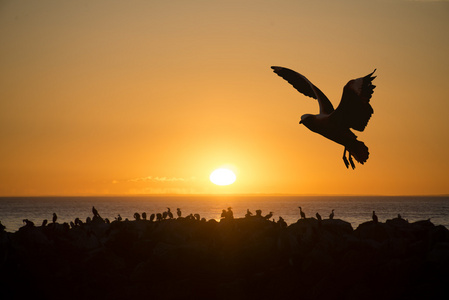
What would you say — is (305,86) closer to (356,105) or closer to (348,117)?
(348,117)

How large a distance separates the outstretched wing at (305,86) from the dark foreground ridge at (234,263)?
139 inches

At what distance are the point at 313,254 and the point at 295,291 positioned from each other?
83 centimetres

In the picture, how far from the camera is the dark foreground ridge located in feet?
39.7

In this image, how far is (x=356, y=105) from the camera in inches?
563

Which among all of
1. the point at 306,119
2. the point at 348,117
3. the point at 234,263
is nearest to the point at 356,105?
the point at 348,117

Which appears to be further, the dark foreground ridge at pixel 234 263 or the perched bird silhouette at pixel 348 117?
the perched bird silhouette at pixel 348 117

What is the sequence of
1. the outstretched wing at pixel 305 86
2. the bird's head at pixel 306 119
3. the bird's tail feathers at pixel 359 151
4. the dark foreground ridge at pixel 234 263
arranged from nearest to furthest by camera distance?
the dark foreground ridge at pixel 234 263 → the bird's head at pixel 306 119 → the bird's tail feathers at pixel 359 151 → the outstretched wing at pixel 305 86

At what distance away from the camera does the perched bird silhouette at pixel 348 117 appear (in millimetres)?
13922

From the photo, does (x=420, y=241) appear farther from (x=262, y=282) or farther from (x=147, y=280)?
(x=147, y=280)

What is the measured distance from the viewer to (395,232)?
13.0 m

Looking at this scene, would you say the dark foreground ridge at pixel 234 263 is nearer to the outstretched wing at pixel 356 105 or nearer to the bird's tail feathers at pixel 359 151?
the bird's tail feathers at pixel 359 151

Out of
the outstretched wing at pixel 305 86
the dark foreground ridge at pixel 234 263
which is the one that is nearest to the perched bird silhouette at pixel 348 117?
the outstretched wing at pixel 305 86

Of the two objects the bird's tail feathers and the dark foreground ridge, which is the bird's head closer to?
the bird's tail feathers

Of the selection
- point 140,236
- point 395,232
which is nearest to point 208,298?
point 140,236
